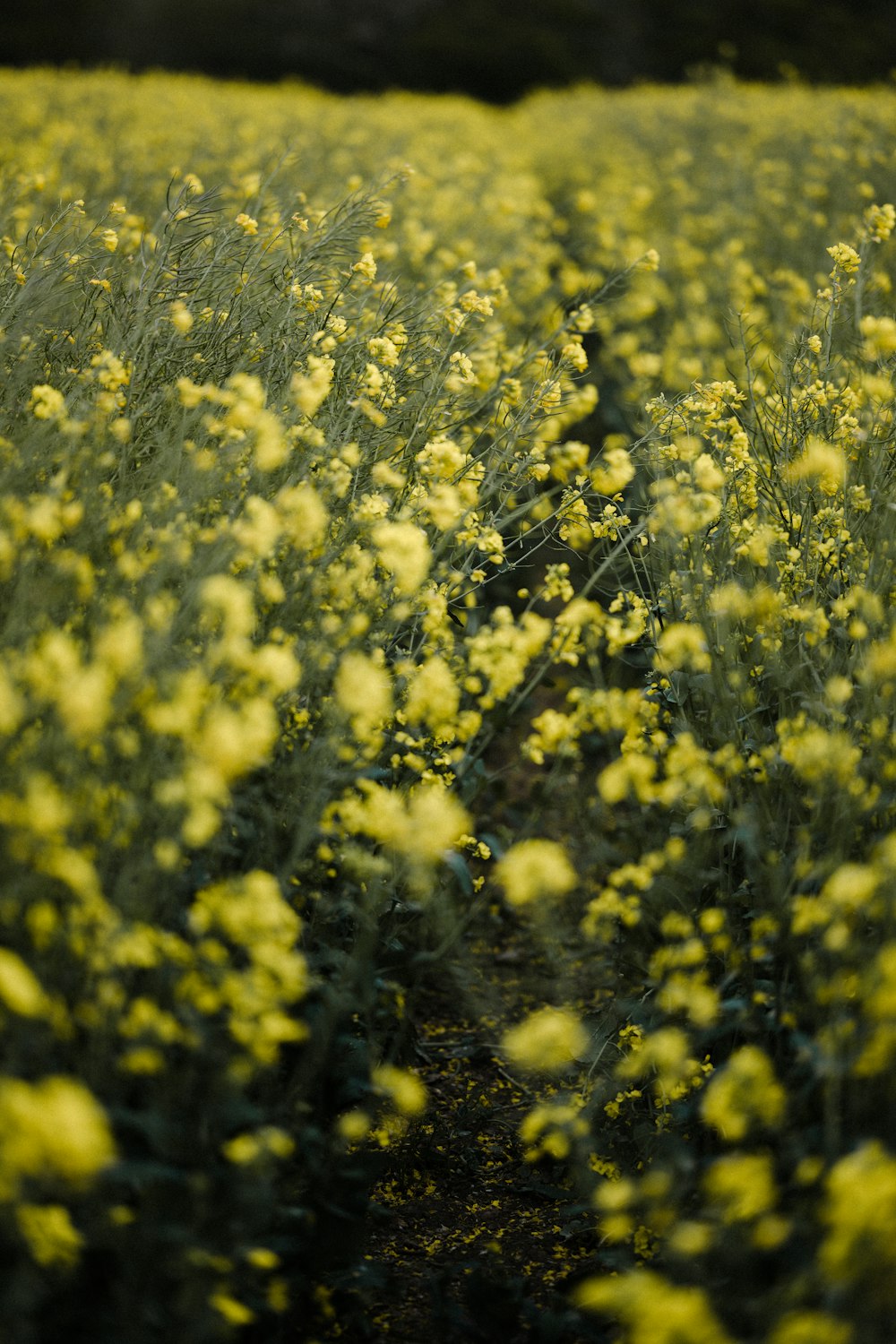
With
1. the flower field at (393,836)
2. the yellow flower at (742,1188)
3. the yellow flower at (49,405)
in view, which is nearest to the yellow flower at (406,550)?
the flower field at (393,836)

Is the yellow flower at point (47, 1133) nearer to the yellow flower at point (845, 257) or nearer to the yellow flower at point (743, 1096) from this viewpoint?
the yellow flower at point (743, 1096)

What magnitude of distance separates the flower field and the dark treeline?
16.4 meters

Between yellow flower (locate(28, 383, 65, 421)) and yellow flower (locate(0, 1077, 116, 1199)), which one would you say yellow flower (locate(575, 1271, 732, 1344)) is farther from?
yellow flower (locate(28, 383, 65, 421))

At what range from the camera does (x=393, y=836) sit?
1.82 meters

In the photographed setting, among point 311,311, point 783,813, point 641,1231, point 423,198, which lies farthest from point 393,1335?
point 423,198

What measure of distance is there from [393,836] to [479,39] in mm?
20320

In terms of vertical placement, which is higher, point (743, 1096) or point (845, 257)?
point (845, 257)

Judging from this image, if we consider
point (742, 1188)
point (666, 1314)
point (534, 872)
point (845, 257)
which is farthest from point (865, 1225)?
point (845, 257)

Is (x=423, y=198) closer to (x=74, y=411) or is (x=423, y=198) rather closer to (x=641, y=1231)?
(x=74, y=411)

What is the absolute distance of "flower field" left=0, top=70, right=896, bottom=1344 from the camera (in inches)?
59.7

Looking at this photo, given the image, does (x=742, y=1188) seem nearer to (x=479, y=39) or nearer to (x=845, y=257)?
(x=845, y=257)

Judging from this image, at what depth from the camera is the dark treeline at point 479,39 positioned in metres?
17.2

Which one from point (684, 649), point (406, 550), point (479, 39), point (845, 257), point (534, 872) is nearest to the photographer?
point (534, 872)

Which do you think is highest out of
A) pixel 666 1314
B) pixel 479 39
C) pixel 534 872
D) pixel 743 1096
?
pixel 479 39
